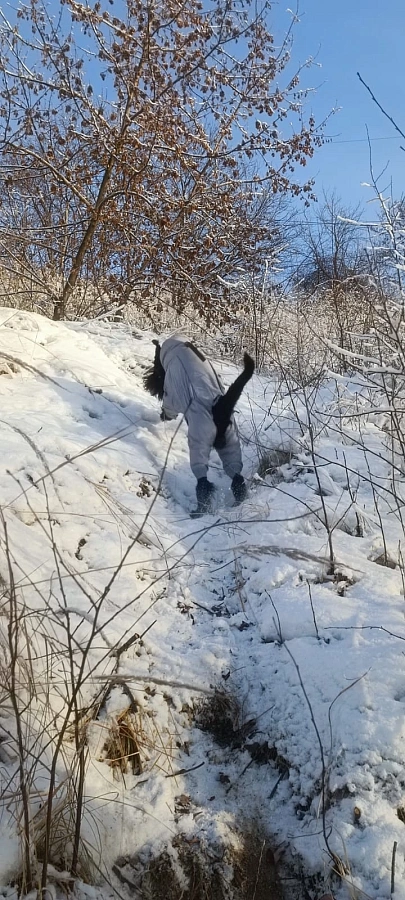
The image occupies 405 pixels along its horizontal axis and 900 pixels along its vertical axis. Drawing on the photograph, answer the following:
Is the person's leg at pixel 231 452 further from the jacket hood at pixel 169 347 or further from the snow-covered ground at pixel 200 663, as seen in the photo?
the jacket hood at pixel 169 347

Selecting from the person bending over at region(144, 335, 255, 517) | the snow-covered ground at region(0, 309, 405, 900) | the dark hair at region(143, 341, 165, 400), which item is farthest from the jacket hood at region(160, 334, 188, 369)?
the snow-covered ground at region(0, 309, 405, 900)

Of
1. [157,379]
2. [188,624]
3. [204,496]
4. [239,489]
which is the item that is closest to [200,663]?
[188,624]

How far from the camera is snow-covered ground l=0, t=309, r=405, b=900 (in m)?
1.38

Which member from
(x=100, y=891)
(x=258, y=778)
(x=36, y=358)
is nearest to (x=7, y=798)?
(x=100, y=891)

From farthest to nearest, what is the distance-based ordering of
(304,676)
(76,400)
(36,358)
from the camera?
1. (36,358)
2. (76,400)
3. (304,676)

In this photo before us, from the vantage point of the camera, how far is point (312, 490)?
3.36 meters

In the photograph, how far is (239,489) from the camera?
360cm

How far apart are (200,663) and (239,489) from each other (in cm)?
168

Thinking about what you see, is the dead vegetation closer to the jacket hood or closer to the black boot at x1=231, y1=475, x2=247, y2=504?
the black boot at x1=231, y1=475, x2=247, y2=504

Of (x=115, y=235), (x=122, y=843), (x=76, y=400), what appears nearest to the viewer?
(x=122, y=843)

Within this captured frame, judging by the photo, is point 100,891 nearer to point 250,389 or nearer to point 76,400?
point 76,400

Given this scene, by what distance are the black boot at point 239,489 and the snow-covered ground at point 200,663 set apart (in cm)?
6

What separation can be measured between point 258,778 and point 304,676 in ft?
1.24

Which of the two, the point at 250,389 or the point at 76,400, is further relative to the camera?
the point at 250,389
